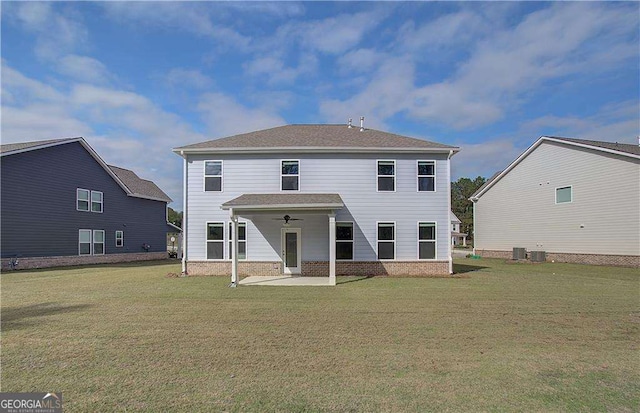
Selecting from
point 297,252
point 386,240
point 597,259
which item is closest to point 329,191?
point 297,252

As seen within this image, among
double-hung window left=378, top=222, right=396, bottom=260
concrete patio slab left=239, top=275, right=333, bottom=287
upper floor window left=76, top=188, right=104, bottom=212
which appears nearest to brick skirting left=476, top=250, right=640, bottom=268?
double-hung window left=378, top=222, right=396, bottom=260

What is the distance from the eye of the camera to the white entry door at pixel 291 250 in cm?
1526

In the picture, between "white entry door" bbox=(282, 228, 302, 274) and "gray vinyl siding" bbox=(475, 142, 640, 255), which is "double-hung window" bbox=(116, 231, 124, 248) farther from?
"gray vinyl siding" bbox=(475, 142, 640, 255)

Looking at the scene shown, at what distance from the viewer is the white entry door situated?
15.3 m

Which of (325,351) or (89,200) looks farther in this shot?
(89,200)

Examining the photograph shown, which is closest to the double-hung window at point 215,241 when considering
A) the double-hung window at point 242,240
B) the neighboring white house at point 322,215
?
the neighboring white house at point 322,215

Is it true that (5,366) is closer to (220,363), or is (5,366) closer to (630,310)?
(220,363)

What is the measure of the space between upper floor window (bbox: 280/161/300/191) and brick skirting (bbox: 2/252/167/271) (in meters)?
14.1

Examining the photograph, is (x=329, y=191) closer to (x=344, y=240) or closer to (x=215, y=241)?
(x=344, y=240)

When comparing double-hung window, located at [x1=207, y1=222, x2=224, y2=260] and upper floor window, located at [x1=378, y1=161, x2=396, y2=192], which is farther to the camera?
upper floor window, located at [x1=378, y1=161, x2=396, y2=192]

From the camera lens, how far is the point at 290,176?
15562 mm

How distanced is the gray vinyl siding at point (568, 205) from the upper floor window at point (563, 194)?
0.23 meters

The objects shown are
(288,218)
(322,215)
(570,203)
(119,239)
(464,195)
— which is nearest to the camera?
(288,218)

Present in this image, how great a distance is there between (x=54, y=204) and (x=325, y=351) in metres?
21.0
